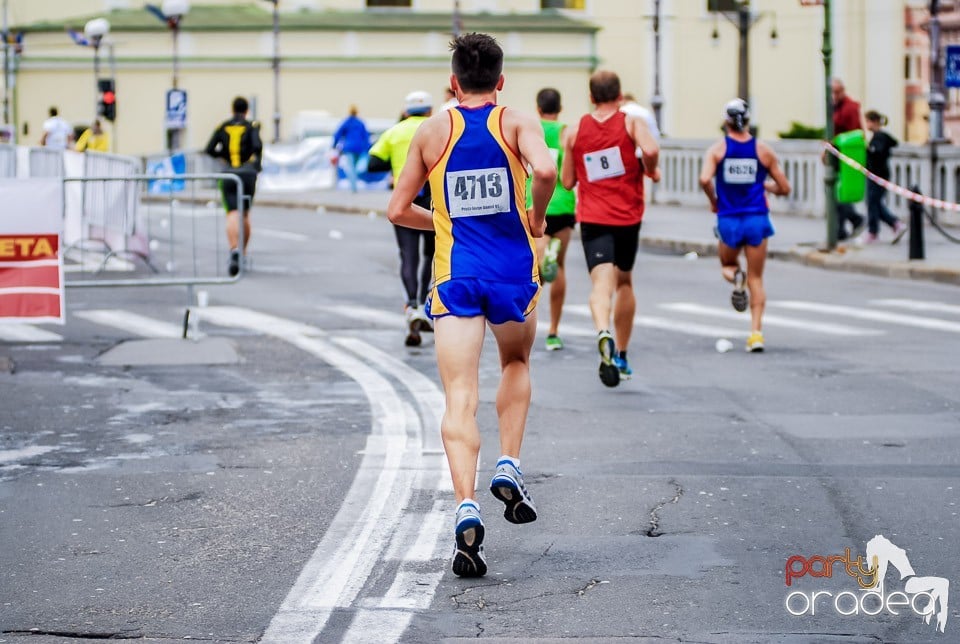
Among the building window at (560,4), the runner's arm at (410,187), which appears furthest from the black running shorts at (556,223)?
the building window at (560,4)

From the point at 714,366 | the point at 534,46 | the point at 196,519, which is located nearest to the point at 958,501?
the point at 196,519

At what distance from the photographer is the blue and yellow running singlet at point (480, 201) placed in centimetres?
677

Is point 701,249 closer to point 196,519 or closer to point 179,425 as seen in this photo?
point 179,425

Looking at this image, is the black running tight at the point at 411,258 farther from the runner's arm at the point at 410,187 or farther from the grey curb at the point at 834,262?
the runner's arm at the point at 410,187

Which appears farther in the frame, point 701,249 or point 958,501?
point 701,249

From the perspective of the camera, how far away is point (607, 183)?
38.8ft

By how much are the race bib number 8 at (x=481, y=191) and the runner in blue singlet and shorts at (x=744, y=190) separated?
6.61 m

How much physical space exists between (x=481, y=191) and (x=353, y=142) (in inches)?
1319

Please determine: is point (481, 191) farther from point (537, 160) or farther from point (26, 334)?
point (26, 334)

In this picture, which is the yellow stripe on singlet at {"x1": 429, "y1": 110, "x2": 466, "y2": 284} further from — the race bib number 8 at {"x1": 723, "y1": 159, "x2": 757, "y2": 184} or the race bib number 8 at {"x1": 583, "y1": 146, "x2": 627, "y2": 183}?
the race bib number 8 at {"x1": 723, "y1": 159, "x2": 757, "y2": 184}

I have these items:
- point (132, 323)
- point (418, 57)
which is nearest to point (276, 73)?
point (418, 57)

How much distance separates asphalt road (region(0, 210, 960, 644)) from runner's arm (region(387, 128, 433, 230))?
4.03 feet

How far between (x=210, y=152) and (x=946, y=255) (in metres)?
8.67

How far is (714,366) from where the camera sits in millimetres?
12812
